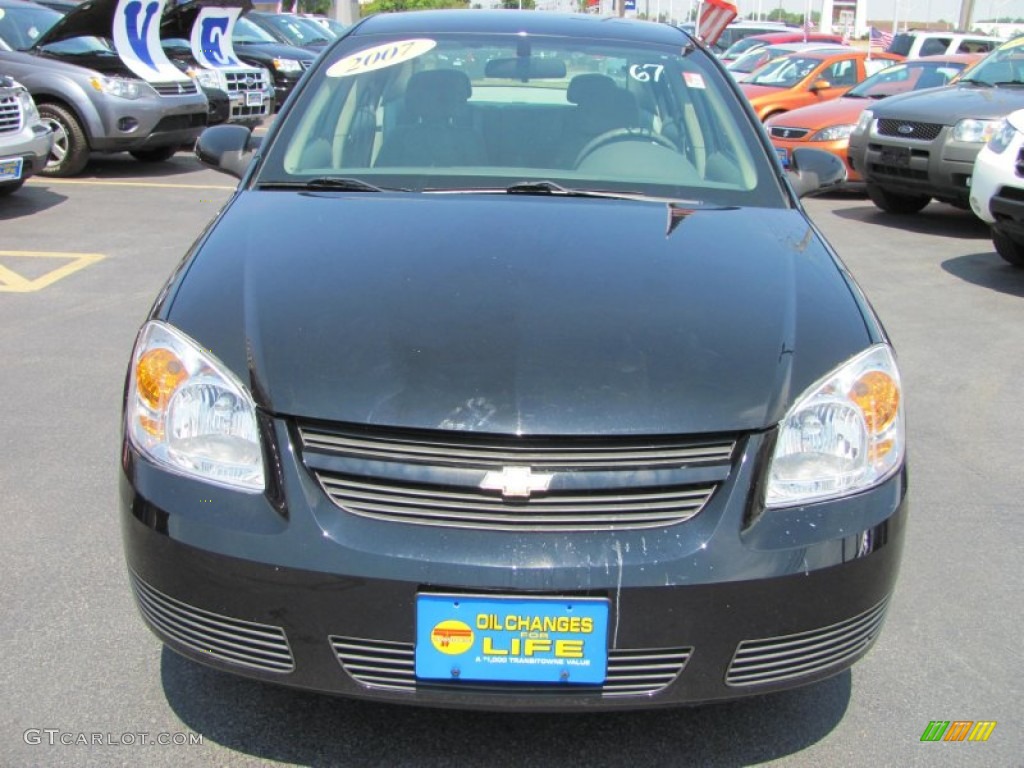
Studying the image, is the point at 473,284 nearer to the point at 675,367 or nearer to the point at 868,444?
the point at 675,367

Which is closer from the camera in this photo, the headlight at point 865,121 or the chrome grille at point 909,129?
the chrome grille at point 909,129

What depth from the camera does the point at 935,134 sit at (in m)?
9.35

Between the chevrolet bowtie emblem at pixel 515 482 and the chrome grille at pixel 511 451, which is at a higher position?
the chrome grille at pixel 511 451

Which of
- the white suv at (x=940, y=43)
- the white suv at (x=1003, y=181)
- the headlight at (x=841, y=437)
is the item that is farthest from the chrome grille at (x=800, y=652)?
the white suv at (x=940, y=43)

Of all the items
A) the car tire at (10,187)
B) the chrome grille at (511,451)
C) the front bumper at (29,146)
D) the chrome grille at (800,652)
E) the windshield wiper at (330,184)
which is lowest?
the car tire at (10,187)

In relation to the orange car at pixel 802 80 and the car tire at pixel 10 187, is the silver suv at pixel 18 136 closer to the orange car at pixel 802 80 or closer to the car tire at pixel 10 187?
the car tire at pixel 10 187

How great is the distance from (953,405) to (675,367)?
3262 mm

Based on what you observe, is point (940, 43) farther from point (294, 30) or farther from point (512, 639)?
point (512, 639)

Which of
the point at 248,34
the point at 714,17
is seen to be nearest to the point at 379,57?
the point at 714,17

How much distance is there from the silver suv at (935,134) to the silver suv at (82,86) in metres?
6.91

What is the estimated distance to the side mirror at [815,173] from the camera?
3988 millimetres

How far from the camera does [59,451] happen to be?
420 centimetres

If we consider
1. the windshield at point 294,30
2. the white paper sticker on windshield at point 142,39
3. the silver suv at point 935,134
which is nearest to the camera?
the silver suv at point 935,134

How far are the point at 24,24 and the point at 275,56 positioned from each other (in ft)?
17.8
